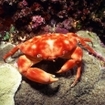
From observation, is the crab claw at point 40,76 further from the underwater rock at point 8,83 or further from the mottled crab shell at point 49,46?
the underwater rock at point 8,83

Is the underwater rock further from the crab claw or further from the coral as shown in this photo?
the coral

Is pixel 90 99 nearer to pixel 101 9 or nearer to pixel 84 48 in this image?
pixel 84 48

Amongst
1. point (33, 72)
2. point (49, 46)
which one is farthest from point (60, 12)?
point (33, 72)

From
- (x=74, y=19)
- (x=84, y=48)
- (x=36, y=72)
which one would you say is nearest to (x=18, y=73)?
(x=36, y=72)

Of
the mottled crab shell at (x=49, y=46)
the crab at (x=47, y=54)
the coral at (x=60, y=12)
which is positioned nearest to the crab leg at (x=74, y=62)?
the crab at (x=47, y=54)

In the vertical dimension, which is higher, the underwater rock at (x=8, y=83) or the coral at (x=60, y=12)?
the coral at (x=60, y=12)
